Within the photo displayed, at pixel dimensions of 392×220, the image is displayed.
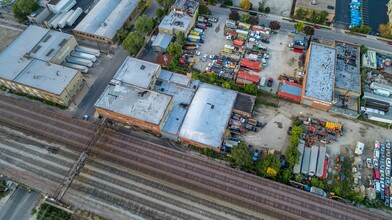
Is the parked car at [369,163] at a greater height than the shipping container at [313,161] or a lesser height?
greater

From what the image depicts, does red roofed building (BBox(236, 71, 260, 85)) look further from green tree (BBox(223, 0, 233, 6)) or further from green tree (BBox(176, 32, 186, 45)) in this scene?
green tree (BBox(223, 0, 233, 6))

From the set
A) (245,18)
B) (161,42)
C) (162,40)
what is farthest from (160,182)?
(245,18)

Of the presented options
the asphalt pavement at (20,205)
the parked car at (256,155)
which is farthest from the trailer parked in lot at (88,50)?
the parked car at (256,155)

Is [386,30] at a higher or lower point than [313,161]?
higher

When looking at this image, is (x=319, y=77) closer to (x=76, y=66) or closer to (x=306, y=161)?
(x=306, y=161)

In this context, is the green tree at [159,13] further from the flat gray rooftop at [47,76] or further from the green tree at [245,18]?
the flat gray rooftop at [47,76]

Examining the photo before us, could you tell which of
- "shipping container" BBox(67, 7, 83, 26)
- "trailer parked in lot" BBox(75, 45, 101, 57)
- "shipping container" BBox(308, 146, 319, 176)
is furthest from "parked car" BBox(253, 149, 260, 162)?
"shipping container" BBox(67, 7, 83, 26)
